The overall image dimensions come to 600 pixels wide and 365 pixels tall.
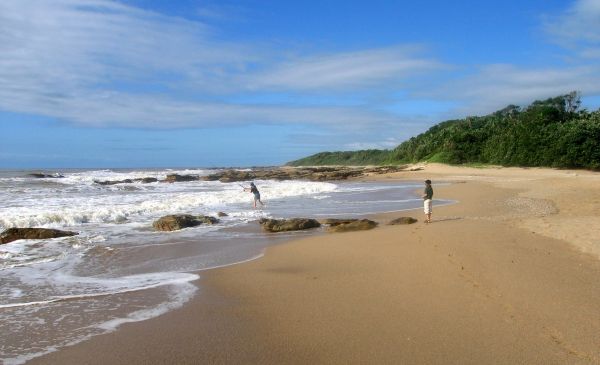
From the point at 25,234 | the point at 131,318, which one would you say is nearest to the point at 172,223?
the point at 25,234

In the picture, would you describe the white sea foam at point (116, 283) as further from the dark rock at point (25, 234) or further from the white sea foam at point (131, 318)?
the dark rock at point (25, 234)

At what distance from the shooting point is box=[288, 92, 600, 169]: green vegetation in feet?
131

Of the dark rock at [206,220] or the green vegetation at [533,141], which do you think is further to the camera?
the green vegetation at [533,141]

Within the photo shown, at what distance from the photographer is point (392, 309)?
598cm

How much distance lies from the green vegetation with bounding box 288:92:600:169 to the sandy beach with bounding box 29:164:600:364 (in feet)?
111

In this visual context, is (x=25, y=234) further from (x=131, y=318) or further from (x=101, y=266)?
(x=131, y=318)

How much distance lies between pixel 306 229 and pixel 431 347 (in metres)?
9.10

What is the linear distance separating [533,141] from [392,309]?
143ft

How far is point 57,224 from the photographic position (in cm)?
1561

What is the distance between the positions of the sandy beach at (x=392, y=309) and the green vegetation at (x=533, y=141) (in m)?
33.8

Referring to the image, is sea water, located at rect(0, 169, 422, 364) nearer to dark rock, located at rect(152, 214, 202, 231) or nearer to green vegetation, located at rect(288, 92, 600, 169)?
dark rock, located at rect(152, 214, 202, 231)

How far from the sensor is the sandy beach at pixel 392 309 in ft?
15.5

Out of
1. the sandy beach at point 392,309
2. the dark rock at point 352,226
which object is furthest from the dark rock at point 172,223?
the sandy beach at point 392,309

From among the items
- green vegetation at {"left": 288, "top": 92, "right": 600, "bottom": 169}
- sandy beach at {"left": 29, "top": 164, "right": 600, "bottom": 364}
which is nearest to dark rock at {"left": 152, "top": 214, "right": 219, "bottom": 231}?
sandy beach at {"left": 29, "top": 164, "right": 600, "bottom": 364}
